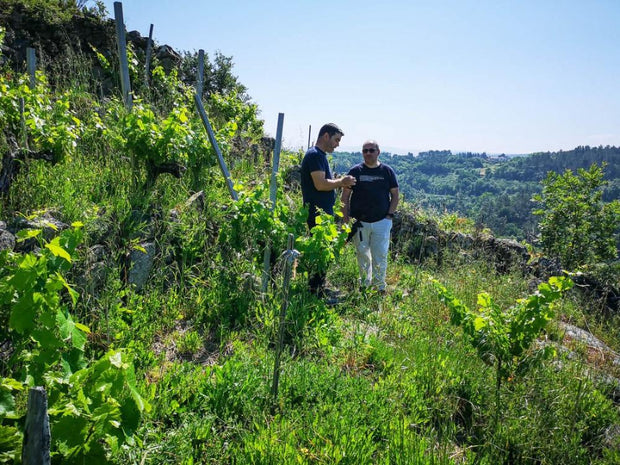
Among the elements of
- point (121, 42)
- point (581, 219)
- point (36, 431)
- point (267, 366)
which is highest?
point (121, 42)

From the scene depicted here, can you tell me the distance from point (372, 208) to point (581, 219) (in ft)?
40.7

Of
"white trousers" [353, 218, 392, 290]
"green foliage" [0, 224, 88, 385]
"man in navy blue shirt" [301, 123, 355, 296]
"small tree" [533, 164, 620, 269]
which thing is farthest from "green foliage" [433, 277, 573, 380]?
"small tree" [533, 164, 620, 269]

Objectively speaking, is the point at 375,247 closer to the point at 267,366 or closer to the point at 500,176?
the point at 267,366

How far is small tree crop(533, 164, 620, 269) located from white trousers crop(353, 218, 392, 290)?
443 inches

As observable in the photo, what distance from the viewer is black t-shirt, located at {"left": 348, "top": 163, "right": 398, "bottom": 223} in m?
4.73

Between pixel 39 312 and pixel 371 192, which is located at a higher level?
pixel 371 192

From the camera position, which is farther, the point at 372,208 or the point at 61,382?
the point at 372,208

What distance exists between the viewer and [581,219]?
1309 centimetres

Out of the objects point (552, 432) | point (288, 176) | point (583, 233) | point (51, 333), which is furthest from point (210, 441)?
point (583, 233)

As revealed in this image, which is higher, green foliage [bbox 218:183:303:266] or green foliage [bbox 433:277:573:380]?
green foliage [bbox 218:183:303:266]

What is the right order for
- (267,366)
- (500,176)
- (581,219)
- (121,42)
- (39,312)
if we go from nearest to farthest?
1. (39,312)
2. (267,366)
3. (121,42)
4. (581,219)
5. (500,176)

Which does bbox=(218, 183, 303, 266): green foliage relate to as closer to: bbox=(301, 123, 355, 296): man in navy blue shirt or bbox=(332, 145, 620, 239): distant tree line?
bbox=(301, 123, 355, 296): man in navy blue shirt

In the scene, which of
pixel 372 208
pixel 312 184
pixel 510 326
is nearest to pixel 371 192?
pixel 372 208

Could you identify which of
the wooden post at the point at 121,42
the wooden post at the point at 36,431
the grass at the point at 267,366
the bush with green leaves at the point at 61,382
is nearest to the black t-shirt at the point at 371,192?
the grass at the point at 267,366
